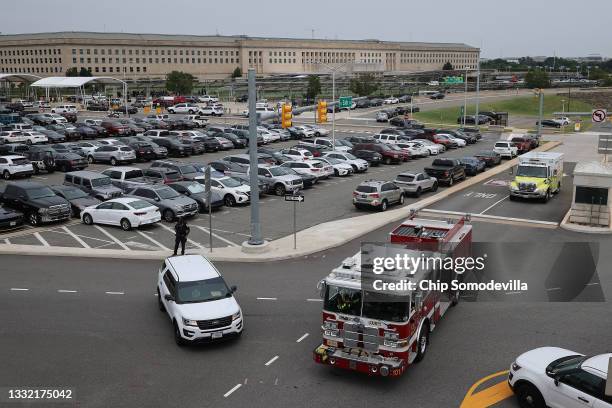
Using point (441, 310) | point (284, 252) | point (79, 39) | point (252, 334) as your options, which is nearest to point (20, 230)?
point (284, 252)

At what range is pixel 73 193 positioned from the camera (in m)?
30.1

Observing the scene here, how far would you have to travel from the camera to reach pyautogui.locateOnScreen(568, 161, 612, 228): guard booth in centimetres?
2695

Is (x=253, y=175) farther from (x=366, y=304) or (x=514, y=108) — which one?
(x=514, y=108)

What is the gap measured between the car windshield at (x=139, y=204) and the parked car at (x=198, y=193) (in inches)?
146

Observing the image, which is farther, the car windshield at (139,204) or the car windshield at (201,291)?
the car windshield at (139,204)

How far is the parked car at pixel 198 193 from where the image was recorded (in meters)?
30.9

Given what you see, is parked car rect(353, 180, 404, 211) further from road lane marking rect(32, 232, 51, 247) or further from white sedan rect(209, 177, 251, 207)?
road lane marking rect(32, 232, 51, 247)

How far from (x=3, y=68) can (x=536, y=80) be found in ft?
499

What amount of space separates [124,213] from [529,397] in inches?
776

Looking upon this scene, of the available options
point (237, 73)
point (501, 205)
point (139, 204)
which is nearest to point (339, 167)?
point (501, 205)

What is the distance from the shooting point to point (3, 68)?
189625 mm

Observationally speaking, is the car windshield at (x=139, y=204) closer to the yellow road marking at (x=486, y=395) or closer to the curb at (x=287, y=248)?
the curb at (x=287, y=248)

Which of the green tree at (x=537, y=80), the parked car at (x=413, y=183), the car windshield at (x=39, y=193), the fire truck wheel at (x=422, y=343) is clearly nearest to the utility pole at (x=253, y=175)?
the fire truck wheel at (x=422, y=343)

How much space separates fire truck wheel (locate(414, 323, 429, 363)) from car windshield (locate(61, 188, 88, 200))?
69.4 feet
